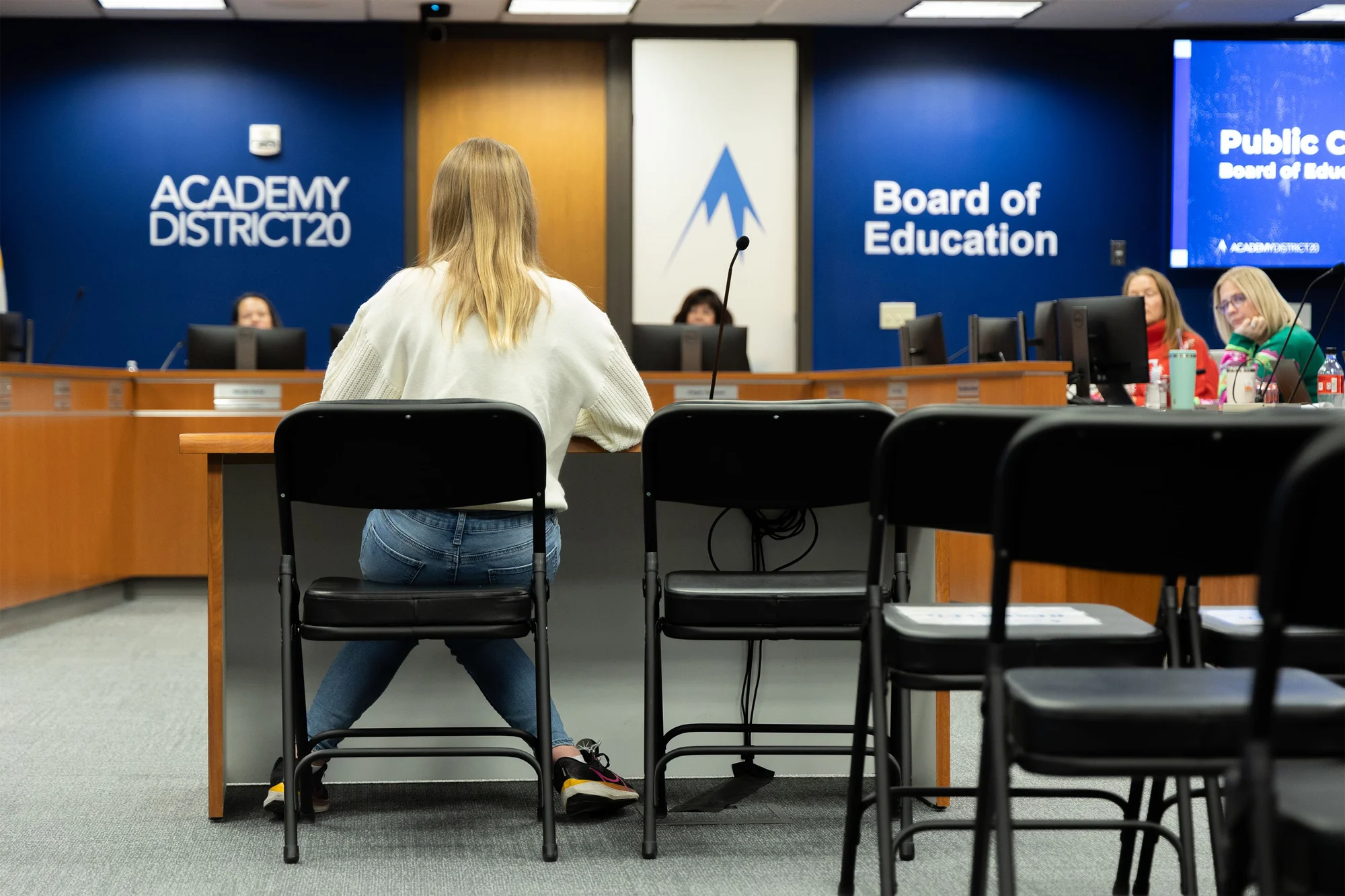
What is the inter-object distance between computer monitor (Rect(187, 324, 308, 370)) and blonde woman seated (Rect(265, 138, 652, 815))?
3187 millimetres

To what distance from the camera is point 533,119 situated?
7.10 meters

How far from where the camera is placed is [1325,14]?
7121 mm

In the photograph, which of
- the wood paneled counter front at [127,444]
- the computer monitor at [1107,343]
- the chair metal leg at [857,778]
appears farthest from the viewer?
the wood paneled counter front at [127,444]

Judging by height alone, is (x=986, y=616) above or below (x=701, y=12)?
below

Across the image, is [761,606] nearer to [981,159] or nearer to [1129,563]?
[1129,563]

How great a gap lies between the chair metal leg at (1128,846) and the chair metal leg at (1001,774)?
0.59 meters

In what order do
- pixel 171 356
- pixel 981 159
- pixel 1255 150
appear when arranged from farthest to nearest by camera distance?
pixel 981 159 → pixel 1255 150 → pixel 171 356

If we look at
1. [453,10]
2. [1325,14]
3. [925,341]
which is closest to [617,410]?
[925,341]

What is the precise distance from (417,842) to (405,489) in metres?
0.65

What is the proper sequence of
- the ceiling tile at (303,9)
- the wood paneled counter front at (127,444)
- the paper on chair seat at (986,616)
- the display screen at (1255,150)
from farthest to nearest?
the display screen at (1255,150), the ceiling tile at (303,9), the wood paneled counter front at (127,444), the paper on chair seat at (986,616)

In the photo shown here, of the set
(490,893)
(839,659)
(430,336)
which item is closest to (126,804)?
(490,893)

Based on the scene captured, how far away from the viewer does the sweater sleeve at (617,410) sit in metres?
2.26

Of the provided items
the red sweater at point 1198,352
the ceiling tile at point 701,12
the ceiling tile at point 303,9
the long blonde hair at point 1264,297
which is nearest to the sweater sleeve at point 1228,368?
the long blonde hair at point 1264,297

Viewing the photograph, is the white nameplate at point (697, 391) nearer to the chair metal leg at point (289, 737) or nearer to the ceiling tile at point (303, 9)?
the ceiling tile at point (303, 9)
